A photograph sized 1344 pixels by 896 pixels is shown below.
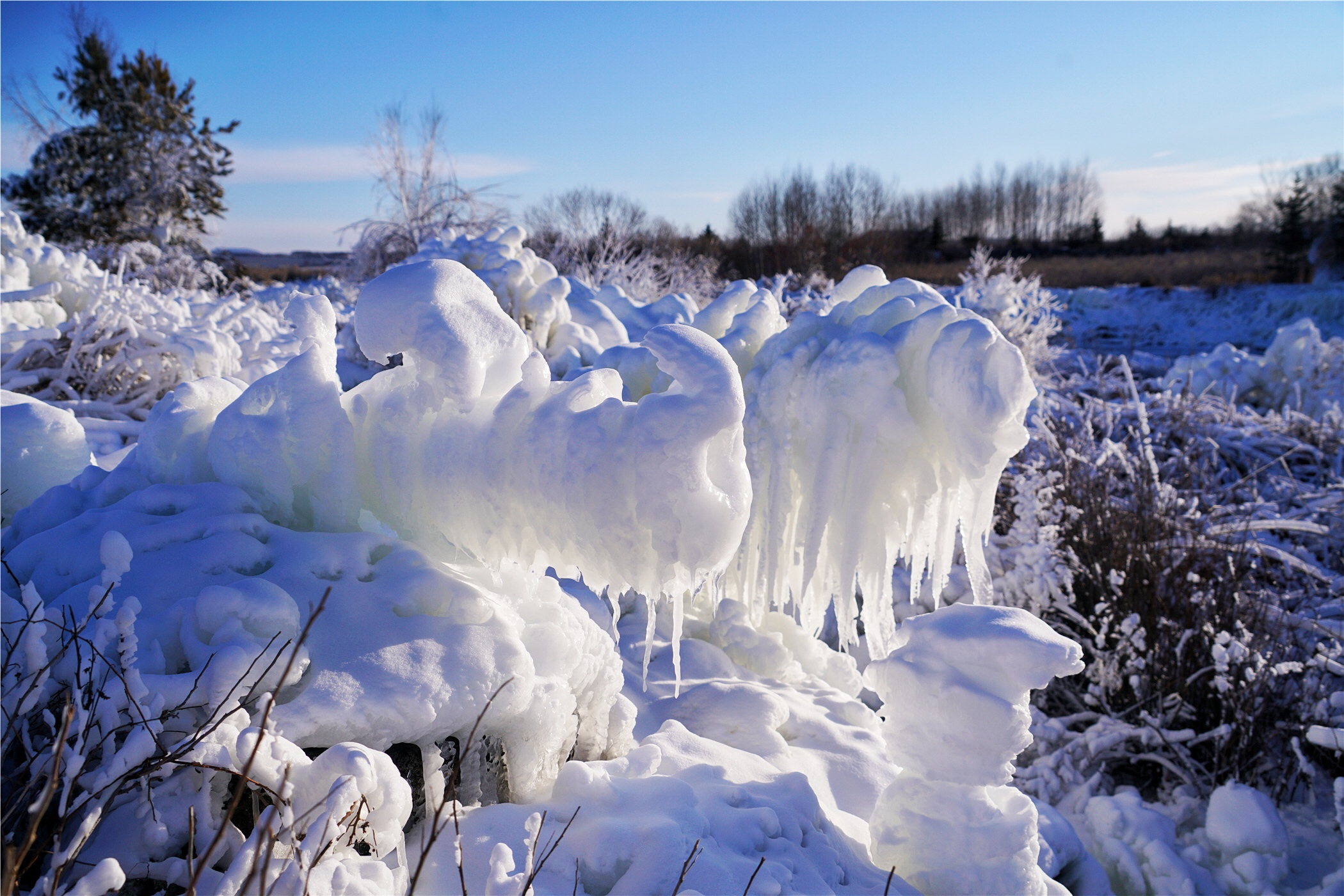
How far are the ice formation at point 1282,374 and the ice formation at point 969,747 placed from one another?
32.1 ft

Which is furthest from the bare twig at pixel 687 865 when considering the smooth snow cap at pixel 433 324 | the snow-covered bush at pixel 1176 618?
the snow-covered bush at pixel 1176 618

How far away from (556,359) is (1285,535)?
7.25 m

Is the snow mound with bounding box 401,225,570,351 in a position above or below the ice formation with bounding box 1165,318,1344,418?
above

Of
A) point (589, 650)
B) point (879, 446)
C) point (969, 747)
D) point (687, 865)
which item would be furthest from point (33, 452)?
point (969, 747)

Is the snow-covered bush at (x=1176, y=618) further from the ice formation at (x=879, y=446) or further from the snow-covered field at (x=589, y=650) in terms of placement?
the ice formation at (x=879, y=446)

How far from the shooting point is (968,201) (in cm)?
5706

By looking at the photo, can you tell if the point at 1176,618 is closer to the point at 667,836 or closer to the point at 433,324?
the point at 667,836

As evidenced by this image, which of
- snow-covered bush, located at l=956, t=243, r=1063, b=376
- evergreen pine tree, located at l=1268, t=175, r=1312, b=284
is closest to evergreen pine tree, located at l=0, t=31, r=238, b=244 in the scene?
snow-covered bush, located at l=956, t=243, r=1063, b=376

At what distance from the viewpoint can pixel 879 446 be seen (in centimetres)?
305

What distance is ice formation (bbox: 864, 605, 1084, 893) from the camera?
260 cm

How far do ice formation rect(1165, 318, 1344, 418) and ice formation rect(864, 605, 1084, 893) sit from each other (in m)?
9.77

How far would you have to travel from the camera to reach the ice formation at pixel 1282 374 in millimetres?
11086

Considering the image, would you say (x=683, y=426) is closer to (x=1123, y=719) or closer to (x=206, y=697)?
(x=206, y=697)

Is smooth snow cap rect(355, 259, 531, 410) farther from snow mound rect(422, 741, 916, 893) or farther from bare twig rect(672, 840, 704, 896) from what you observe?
bare twig rect(672, 840, 704, 896)
